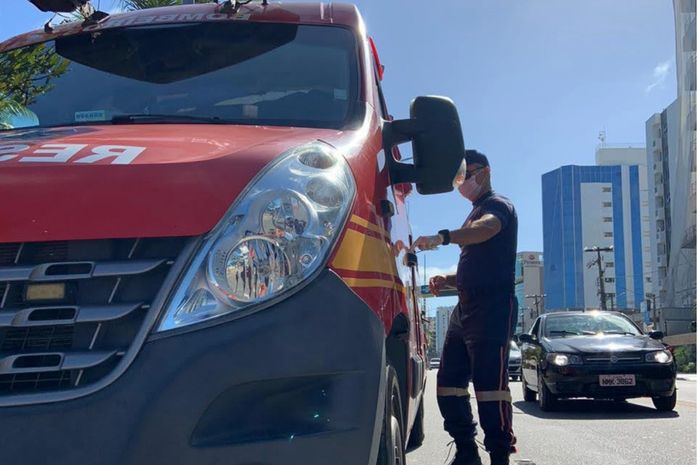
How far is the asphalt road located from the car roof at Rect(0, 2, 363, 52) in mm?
3254

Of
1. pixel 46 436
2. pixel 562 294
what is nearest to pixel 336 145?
pixel 46 436

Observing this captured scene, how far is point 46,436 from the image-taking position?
178 cm

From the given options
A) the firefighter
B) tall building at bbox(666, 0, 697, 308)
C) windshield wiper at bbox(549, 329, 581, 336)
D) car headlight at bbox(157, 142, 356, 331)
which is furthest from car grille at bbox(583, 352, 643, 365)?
tall building at bbox(666, 0, 697, 308)

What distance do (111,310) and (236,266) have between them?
1.10 ft

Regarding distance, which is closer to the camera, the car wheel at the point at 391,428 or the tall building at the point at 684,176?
the car wheel at the point at 391,428

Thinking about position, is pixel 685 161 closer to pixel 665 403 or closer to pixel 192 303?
pixel 665 403

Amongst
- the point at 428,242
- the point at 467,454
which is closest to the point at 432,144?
the point at 428,242

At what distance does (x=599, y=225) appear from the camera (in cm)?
11012

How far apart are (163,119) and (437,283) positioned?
2499mm

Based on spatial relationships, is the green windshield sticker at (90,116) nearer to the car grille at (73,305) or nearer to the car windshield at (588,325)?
the car grille at (73,305)

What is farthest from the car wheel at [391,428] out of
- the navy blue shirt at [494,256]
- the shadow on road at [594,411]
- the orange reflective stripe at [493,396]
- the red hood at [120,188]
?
the shadow on road at [594,411]

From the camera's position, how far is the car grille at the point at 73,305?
1883 millimetres

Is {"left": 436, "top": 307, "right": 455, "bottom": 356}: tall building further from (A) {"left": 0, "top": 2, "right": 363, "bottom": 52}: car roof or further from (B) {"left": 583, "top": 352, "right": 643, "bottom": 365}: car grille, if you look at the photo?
(A) {"left": 0, "top": 2, "right": 363, "bottom": 52}: car roof

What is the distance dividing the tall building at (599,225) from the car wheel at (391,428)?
107 m
